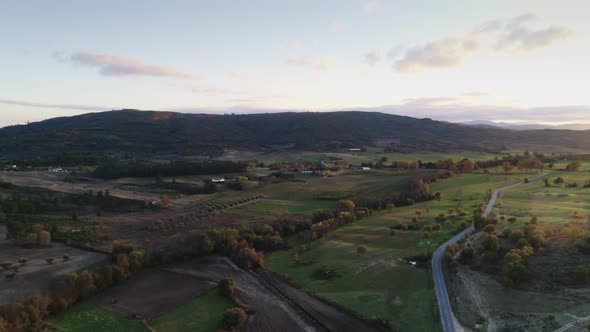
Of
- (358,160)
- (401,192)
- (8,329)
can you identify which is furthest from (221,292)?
(358,160)

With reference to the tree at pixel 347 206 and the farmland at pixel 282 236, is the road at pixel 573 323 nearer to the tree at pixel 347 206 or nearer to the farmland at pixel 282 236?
the farmland at pixel 282 236

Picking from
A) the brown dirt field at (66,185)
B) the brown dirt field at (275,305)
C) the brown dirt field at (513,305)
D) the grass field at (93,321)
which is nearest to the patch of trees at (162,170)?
the brown dirt field at (66,185)

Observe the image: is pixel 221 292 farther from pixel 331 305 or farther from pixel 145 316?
pixel 331 305

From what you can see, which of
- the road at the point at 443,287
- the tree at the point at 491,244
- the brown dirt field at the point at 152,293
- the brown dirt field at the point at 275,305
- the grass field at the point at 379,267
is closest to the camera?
the road at the point at 443,287

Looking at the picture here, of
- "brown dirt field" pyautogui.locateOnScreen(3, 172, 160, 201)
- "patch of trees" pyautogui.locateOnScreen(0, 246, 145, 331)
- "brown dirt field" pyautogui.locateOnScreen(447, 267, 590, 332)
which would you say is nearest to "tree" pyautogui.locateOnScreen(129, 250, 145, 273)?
"patch of trees" pyautogui.locateOnScreen(0, 246, 145, 331)

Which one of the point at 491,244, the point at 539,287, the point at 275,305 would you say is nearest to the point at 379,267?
the point at 491,244

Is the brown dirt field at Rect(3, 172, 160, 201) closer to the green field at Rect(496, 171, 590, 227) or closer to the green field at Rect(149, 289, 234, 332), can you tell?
the green field at Rect(149, 289, 234, 332)
